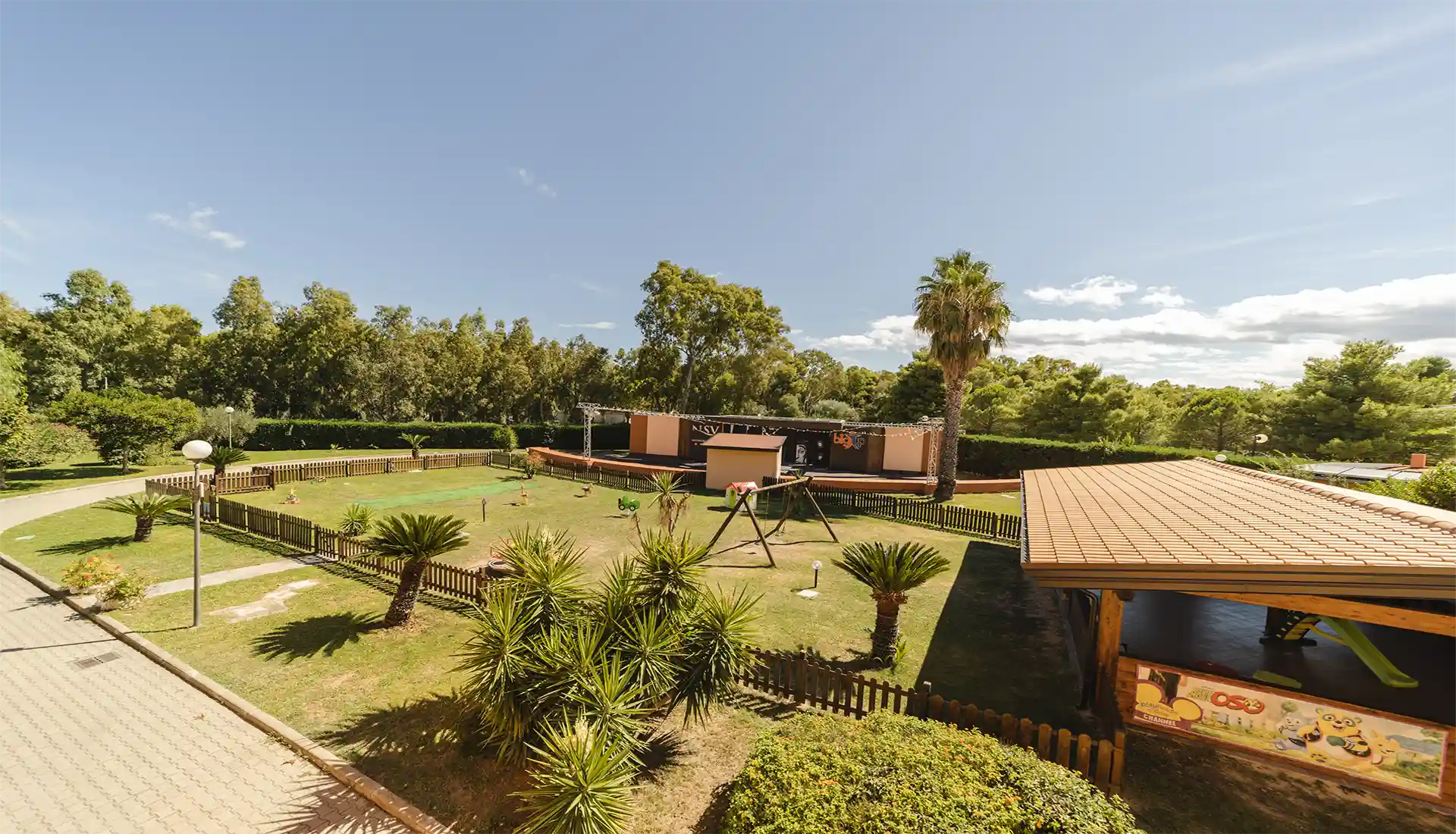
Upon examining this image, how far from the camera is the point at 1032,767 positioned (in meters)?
5.46

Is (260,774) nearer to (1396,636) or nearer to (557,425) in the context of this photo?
(1396,636)

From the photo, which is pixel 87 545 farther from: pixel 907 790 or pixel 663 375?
pixel 663 375

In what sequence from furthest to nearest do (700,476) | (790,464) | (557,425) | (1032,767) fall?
(557,425) < (790,464) < (700,476) < (1032,767)

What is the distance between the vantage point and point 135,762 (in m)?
6.95

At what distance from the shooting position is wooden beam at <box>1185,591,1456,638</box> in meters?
5.86

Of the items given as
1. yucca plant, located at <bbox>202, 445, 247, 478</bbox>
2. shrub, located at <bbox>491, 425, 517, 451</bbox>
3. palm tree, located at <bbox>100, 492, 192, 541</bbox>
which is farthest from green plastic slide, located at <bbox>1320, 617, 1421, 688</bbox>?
shrub, located at <bbox>491, 425, 517, 451</bbox>

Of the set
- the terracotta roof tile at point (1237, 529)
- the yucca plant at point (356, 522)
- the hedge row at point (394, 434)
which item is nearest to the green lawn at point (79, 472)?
the hedge row at point (394, 434)

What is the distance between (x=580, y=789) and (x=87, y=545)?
19224mm

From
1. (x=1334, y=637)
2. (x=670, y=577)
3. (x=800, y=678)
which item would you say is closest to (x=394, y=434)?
(x=670, y=577)

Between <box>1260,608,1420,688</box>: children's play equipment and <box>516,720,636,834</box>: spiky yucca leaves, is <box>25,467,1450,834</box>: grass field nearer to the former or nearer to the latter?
<box>516,720,636,834</box>: spiky yucca leaves

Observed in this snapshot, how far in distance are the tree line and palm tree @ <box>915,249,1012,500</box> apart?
8cm

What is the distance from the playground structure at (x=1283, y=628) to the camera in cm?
577

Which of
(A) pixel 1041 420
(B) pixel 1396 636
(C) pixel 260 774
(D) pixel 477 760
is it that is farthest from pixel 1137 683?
(A) pixel 1041 420

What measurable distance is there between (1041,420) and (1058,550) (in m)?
38.4
